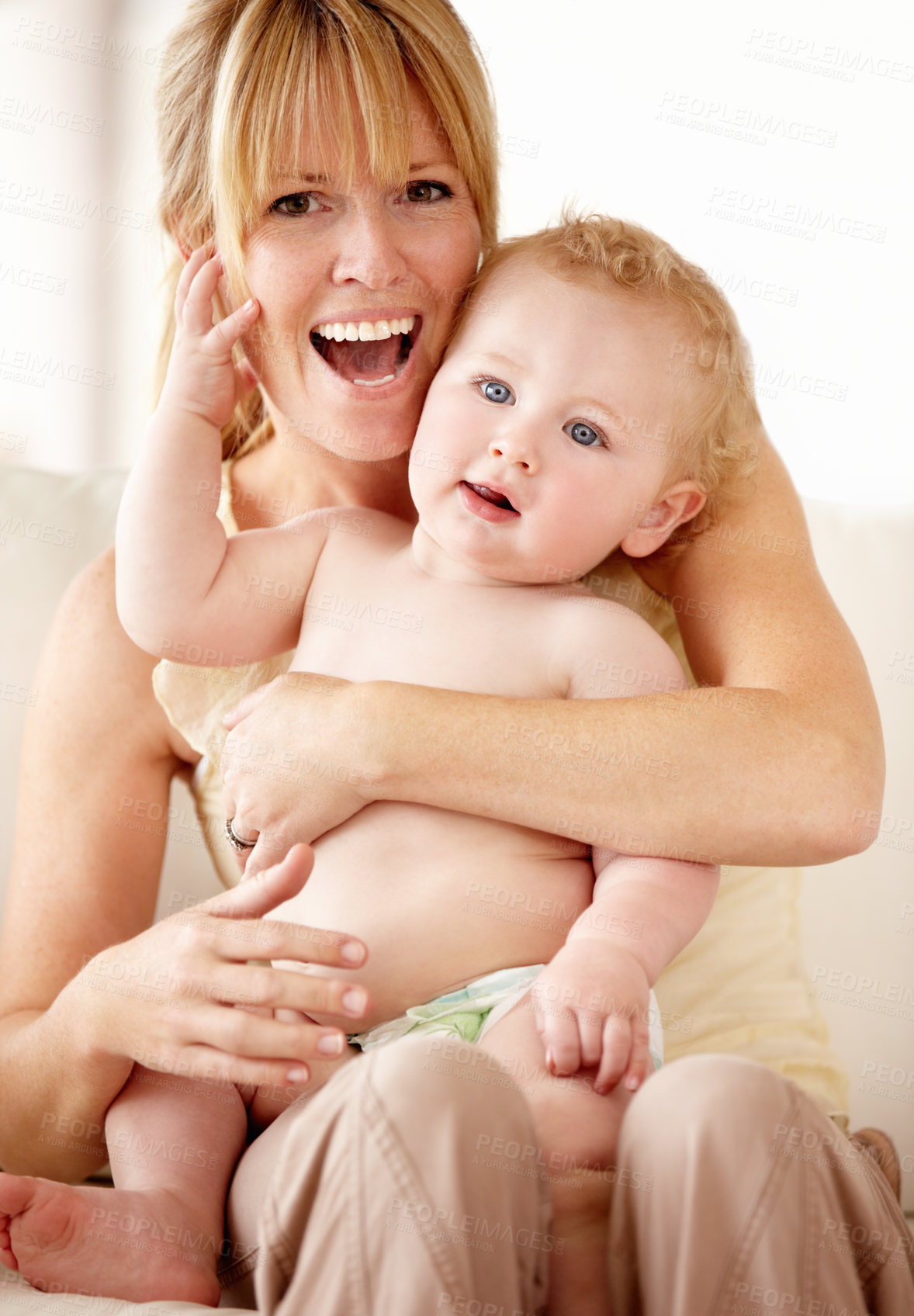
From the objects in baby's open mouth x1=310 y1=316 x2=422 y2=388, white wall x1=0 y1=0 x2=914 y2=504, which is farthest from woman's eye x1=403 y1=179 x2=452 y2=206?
white wall x1=0 y1=0 x2=914 y2=504

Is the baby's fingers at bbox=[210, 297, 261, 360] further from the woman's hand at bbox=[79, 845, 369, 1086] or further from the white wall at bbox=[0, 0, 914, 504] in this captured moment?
the white wall at bbox=[0, 0, 914, 504]

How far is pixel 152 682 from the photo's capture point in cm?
131

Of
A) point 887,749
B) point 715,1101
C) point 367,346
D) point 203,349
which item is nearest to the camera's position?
point 715,1101

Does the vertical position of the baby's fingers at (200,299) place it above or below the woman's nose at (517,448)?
above

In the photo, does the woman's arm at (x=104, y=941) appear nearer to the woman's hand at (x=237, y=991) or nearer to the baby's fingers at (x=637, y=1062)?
the woman's hand at (x=237, y=991)

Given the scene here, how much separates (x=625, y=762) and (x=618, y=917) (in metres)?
0.12

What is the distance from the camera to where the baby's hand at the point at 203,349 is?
1.11m

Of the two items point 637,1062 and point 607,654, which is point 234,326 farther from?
point 637,1062

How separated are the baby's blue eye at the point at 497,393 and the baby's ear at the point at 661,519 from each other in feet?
0.59

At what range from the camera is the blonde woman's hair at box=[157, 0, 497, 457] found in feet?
3.64

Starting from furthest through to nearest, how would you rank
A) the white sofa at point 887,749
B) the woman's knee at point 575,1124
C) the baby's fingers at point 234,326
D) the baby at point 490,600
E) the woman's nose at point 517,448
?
the white sofa at point 887,749, the baby's fingers at point 234,326, the woman's nose at point 517,448, the baby at point 490,600, the woman's knee at point 575,1124

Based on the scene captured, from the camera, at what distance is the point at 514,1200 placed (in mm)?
660

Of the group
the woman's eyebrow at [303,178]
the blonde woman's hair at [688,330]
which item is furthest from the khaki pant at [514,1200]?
the woman's eyebrow at [303,178]

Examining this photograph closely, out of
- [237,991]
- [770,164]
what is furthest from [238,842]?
[770,164]
